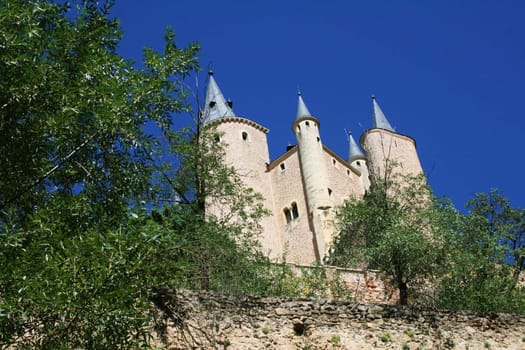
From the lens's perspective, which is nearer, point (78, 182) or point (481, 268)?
point (78, 182)

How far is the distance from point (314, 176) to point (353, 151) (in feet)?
39.7

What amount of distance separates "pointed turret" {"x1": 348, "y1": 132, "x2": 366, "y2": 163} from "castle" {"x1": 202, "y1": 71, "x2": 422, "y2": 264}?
4650 mm

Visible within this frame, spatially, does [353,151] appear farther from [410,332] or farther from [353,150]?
[410,332]

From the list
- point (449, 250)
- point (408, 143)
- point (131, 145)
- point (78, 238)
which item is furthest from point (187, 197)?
point (408, 143)

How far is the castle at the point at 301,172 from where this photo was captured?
139 ft

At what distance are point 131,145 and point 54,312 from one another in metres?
3.48

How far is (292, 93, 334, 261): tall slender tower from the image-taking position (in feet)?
135

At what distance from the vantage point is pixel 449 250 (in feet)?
60.5

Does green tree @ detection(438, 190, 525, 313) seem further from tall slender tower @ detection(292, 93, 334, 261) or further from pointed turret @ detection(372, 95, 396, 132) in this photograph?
pointed turret @ detection(372, 95, 396, 132)

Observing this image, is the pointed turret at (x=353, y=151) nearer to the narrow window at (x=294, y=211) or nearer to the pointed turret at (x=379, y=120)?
the pointed turret at (x=379, y=120)

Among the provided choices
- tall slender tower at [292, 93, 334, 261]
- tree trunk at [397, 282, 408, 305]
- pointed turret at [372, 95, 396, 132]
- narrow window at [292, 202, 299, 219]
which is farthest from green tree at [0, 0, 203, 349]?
pointed turret at [372, 95, 396, 132]

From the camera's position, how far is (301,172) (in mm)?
45469

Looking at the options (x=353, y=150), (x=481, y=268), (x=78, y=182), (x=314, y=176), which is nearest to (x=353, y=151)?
(x=353, y=150)

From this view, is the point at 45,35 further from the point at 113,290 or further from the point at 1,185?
the point at 113,290
